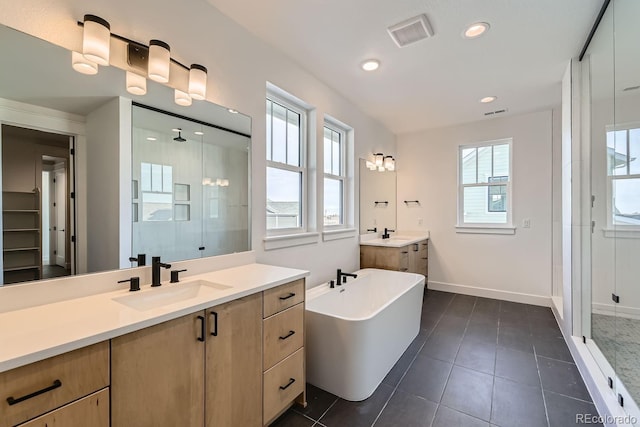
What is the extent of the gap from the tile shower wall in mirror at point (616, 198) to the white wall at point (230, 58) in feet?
6.00

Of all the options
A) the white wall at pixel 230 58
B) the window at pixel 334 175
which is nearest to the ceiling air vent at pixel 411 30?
the white wall at pixel 230 58

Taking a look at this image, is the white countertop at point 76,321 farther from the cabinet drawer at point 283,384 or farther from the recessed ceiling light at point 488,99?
the recessed ceiling light at point 488,99

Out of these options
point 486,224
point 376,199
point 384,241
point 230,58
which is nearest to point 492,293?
point 486,224

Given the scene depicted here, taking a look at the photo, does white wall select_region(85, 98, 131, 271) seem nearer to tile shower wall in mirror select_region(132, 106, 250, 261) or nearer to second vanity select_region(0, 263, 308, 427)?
tile shower wall in mirror select_region(132, 106, 250, 261)

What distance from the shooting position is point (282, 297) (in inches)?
63.2

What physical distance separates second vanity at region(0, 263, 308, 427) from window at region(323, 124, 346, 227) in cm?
162

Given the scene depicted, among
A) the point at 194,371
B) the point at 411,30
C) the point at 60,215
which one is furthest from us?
the point at 411,30

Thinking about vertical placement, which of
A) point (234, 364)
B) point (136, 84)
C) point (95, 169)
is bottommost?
point (234, 364)

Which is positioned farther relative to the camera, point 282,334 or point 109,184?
point 282,334

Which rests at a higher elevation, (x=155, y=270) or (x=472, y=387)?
(x=155, y=270)

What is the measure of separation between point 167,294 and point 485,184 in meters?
4.26

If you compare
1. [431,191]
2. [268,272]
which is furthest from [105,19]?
[431,191]

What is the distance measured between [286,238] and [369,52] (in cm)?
174

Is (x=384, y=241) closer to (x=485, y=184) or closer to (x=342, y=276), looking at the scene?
(x=342, y=276)
